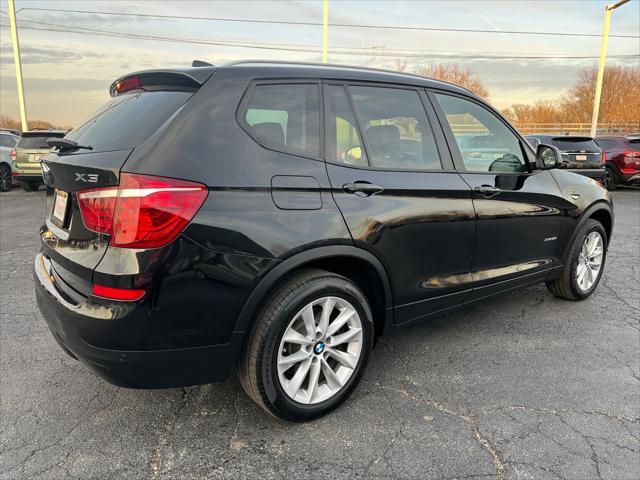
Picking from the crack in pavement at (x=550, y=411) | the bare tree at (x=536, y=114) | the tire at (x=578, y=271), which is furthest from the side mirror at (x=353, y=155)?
the bare tree at (x=536, y=114)

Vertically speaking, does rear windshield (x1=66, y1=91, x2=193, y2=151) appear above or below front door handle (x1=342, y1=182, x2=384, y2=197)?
above

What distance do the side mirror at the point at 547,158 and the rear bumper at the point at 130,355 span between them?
109 inches

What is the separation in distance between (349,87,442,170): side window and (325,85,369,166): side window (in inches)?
2.7

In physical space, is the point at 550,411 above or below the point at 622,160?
below

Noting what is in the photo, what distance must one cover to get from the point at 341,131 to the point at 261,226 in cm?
77

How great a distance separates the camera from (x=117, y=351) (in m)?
2.13

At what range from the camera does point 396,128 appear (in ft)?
9.80

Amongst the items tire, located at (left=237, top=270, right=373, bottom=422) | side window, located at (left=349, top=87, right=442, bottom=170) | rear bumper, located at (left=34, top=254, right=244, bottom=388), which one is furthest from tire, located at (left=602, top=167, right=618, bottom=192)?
rear bumper, located at (left=34, top=254, right=244, bottom=388)

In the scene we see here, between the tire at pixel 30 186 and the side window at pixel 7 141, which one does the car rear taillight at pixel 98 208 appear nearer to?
the tire at pixel 30 186

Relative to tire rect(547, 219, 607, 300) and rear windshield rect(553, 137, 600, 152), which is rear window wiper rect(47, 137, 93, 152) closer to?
tire rect(547, 219, 607, 300)

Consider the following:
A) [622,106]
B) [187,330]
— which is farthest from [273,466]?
[622,106]

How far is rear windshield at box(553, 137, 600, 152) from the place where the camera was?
520 inches

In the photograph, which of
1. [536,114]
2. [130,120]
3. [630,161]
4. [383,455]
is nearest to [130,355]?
[130,120]

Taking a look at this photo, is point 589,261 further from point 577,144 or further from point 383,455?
point 577,144
